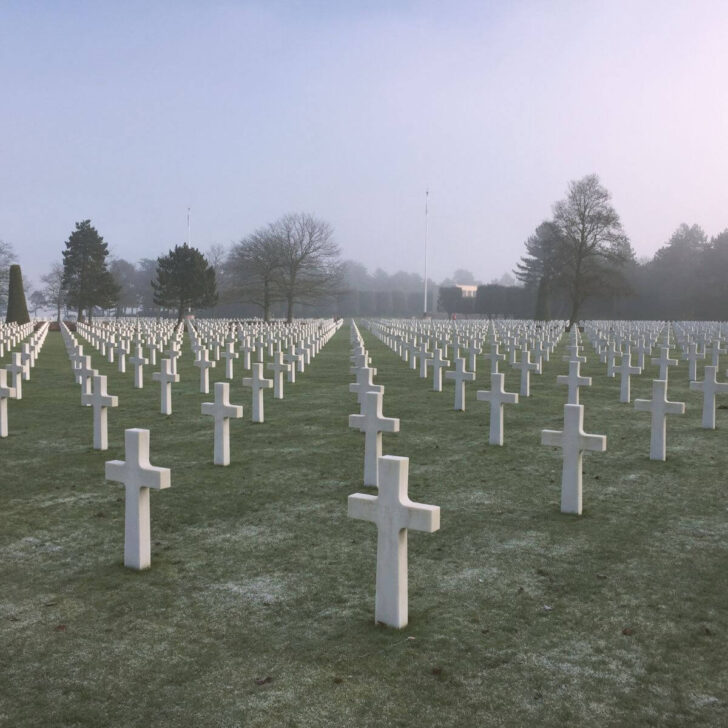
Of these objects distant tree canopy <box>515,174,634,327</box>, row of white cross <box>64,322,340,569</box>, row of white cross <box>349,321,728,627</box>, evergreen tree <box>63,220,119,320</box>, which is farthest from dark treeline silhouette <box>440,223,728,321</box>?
row of white cross <box>64,322,340,569</box>

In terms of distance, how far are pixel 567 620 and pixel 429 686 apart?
0.99 m

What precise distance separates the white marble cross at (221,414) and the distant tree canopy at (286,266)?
5008 centimetres

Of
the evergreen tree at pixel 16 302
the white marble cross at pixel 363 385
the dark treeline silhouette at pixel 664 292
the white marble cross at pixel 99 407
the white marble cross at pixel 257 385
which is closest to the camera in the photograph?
the white marble cross at pixel 99 407

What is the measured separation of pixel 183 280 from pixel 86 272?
12.1 meters

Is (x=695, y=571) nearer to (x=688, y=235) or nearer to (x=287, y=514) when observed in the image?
(x=287, y=514)

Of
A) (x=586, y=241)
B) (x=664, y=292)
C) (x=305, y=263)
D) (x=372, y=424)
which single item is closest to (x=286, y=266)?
(x=305, y=263)

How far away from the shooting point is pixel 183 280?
164 ft

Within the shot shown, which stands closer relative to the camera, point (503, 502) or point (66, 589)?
point (66, 589)

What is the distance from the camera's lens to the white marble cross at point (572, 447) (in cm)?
→ 550

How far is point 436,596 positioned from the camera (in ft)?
A: 13.2

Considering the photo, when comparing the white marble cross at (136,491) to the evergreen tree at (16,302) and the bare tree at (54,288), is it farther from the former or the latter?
the bare tree at (54,288)

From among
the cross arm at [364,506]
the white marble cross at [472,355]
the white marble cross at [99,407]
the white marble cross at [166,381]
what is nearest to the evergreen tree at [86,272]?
the white marble cross at [472,355]

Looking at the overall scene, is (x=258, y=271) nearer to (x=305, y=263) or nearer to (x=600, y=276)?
(x=305, y=263)

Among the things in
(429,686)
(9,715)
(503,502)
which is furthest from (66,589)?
(503,502)
